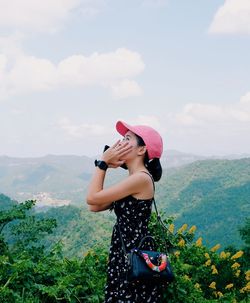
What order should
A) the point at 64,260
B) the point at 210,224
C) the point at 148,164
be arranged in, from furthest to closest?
the point at 210,224, the point at 64,260, the point at 148,164

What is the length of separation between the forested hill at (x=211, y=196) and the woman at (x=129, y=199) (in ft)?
177

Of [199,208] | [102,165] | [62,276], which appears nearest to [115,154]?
[102,165]

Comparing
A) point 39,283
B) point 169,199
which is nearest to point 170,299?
point 39,283

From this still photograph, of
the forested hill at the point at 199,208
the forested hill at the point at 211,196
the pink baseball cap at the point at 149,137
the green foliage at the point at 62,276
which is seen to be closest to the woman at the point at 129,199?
the pink baseball cap at the point at 149,137

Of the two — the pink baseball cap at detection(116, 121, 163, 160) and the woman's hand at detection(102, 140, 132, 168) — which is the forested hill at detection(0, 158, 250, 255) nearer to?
the pink baseball cap at detection(116, 121, 163, 160)

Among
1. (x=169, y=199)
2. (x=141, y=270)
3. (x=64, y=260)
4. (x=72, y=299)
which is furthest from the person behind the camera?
(x=169, y=199)

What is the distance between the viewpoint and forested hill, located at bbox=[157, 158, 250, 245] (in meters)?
67.6

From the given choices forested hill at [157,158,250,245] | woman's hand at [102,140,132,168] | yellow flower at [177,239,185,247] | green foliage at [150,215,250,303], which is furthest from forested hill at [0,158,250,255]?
woman's hand at [102,140,132,168]

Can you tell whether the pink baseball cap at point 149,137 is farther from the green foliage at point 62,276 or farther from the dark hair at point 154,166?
the green foliage at point 62,276

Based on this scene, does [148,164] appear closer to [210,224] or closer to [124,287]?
[124,287]

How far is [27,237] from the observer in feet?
21.8

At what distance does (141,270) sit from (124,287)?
0.80 feet

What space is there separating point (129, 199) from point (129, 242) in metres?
0.26

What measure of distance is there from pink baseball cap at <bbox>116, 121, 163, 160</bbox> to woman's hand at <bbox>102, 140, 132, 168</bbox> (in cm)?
11
